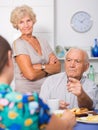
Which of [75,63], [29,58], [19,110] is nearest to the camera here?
[19,110]

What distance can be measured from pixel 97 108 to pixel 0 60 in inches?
56.8

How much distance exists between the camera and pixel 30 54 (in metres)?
2.75

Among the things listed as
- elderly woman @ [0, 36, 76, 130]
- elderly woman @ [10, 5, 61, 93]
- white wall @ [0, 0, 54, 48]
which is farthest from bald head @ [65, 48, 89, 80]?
white wall @ [0, 0, 54, 48]

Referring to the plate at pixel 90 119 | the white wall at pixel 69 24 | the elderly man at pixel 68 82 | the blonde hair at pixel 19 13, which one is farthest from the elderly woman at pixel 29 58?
the white wall at pixel 69 24

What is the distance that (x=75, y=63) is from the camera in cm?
245

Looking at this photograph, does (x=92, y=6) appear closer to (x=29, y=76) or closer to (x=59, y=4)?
(x=59, y=4)

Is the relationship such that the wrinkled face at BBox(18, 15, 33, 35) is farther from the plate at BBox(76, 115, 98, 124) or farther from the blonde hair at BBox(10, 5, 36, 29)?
the plate at BBox(76, 115, 98, 124)

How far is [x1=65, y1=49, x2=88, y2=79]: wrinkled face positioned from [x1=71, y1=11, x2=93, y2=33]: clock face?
2101mm

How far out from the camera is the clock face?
451cm

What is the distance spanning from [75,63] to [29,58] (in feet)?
1.59

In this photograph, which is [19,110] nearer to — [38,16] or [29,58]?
[29,58]

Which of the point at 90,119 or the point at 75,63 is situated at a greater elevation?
the point at 75,63

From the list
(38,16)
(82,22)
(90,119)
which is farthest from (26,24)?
(82,22)

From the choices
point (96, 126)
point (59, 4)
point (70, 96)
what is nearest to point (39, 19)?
point (59, 4)
